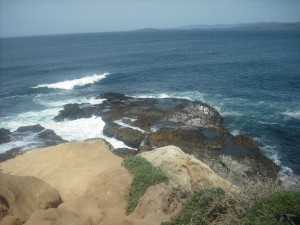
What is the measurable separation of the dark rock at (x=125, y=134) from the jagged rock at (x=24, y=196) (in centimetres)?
1501

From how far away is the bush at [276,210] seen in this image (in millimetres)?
9551

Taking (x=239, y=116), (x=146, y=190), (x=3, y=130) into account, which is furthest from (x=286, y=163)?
(x=3, y=130)

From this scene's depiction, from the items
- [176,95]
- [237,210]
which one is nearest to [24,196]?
[237,210]

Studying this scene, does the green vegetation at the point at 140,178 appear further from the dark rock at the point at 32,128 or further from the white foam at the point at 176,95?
the white foam at the point at 176,95

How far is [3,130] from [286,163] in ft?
94.7

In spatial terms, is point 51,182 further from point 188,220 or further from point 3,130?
point 3,130

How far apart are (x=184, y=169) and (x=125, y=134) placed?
45.7ft

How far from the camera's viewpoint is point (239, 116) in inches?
1441

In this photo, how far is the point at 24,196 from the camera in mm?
12992

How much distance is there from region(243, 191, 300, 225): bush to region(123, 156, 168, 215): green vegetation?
509 centimetres

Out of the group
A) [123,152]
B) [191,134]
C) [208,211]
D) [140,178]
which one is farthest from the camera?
[191,134]

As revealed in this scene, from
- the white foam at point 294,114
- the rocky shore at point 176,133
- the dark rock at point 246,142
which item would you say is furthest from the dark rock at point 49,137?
the white foam at point 294,114

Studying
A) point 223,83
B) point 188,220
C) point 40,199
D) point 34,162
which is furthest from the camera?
point 223,83

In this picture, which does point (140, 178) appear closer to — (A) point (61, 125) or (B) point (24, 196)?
(B) point (24, 196)
